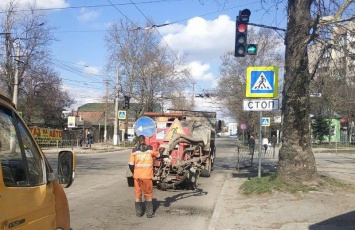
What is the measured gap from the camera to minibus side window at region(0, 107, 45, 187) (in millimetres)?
2965

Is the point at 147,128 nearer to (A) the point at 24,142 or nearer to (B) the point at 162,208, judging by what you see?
(B) the point at 162,208

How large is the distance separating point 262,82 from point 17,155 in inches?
394

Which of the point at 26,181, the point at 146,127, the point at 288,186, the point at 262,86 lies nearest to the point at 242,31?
the point at 262,86

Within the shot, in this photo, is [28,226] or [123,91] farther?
[123,91]

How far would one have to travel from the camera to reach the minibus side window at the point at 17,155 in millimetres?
2965

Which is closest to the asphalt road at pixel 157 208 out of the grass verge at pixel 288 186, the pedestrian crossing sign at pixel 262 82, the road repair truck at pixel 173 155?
the road repair truck at pixel 173 155

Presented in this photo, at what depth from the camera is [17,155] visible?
314 centimetres

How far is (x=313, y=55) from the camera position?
1202cm

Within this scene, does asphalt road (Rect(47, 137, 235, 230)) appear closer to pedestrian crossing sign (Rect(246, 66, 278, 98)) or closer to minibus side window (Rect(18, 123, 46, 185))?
pedestrian crossing sign (Rect(246, 66, 278, 98))

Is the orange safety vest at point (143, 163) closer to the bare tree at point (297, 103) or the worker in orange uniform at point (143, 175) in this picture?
the worker in orange uniform at point (143, 175)

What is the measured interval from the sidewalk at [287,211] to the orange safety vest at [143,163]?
1.61 metres

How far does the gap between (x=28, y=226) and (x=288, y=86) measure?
10043 mm

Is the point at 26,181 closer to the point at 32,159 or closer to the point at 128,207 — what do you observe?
the point at 32,159

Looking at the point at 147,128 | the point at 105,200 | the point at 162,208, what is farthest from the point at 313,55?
the point at 105,200
